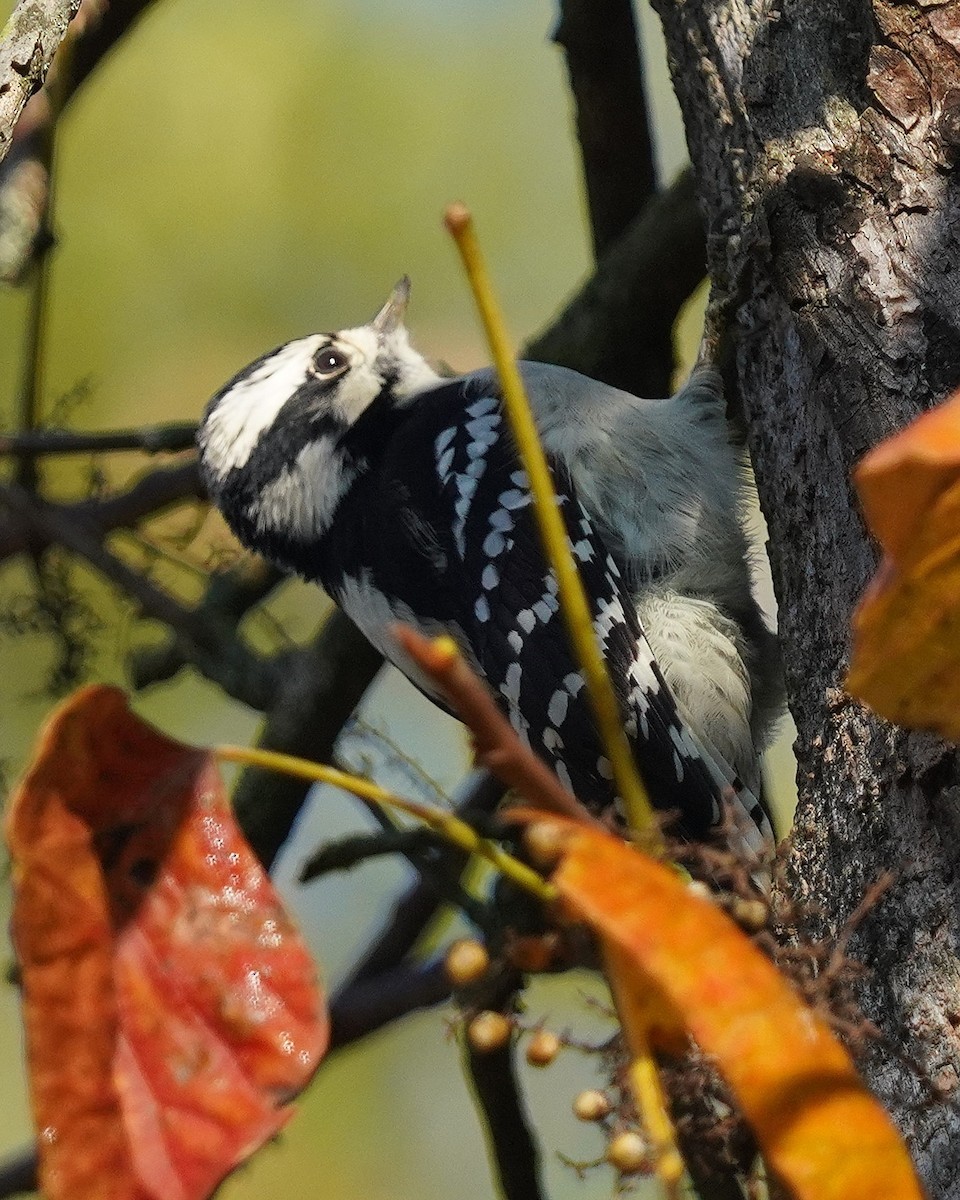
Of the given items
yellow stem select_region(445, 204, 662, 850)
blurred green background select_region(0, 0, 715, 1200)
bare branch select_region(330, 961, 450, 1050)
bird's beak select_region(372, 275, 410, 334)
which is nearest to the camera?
yellow stem select_region(445, 204, 662, 850)

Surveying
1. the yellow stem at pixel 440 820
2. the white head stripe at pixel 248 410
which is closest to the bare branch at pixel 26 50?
the yellow stem at pixel 440 820

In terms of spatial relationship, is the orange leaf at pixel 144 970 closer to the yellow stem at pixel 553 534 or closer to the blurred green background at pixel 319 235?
the yellow stem at pixel 553 534

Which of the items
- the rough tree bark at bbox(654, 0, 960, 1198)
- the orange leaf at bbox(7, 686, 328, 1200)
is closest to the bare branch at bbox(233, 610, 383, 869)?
the rough tree bark at bbox(654, 0, 960, 1198)

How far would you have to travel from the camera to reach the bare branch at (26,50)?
5.44 feet

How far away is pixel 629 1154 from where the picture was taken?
38.8 inches

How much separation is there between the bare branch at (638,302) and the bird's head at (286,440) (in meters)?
0.44

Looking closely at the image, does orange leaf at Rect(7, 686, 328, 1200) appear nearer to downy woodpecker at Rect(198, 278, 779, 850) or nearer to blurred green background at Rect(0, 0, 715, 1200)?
downy woodpecker at Rect(198, 278, 779, 850)

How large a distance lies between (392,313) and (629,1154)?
3.01 m

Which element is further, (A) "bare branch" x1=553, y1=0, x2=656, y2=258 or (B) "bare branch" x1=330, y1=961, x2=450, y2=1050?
(A) "bare branch" x1=553, y1=0, x2=656, y2=258

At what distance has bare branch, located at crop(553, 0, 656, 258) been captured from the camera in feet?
11.6

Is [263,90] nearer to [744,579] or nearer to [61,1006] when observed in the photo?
[744,579]

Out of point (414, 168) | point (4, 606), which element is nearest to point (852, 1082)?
point (4, 606)

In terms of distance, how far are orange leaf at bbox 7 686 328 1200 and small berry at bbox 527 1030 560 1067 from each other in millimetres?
155

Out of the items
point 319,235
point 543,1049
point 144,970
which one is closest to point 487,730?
point 543,1049
